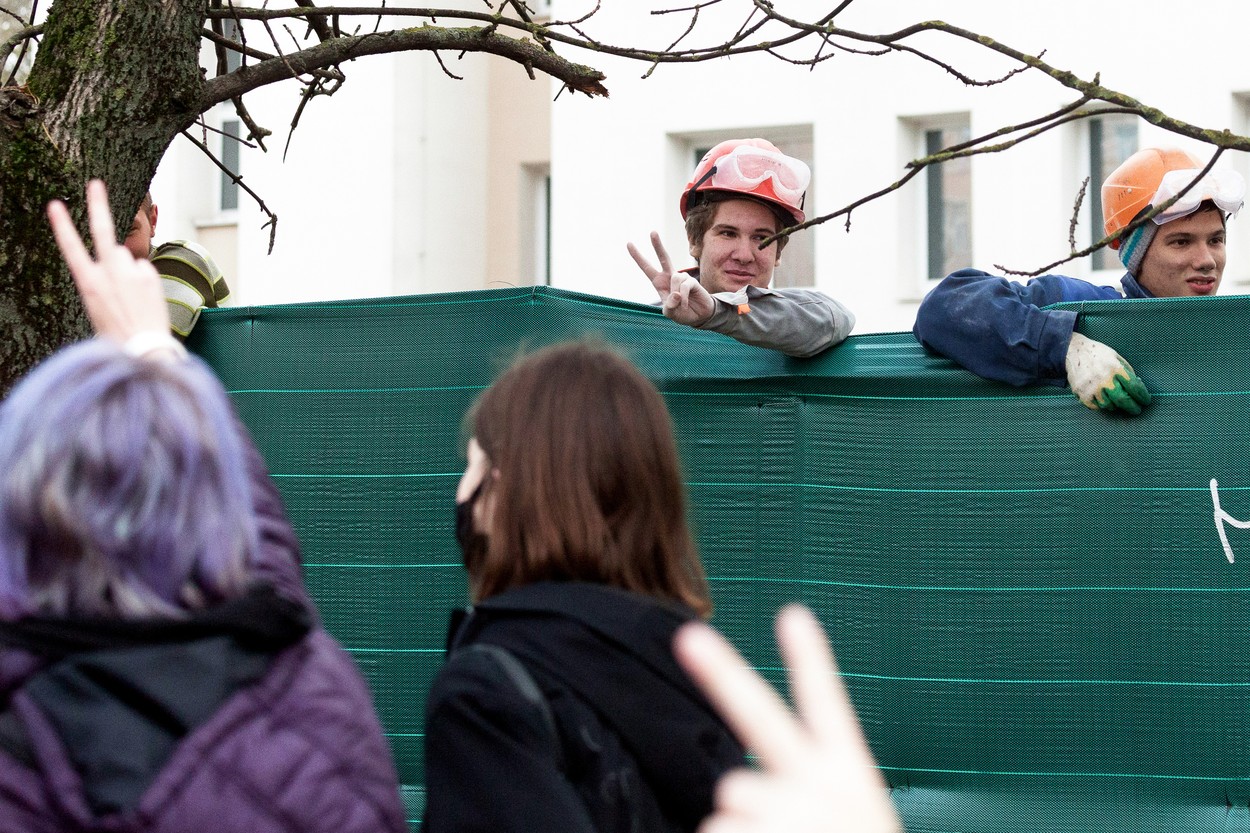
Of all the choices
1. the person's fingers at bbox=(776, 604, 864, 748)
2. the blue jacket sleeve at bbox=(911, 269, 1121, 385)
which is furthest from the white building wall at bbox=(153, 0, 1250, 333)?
the person's fingers at bbox=(776, 604, 864, 748)

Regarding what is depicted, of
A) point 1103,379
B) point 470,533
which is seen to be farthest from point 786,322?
point 470,533

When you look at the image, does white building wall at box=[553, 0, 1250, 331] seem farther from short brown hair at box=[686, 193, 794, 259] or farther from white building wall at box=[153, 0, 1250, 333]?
short brown hair at box=[686, 193, 794, 259]

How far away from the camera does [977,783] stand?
12.6 feet

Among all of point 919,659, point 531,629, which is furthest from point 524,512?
point 919,659

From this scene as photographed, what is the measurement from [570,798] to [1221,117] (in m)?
11.0

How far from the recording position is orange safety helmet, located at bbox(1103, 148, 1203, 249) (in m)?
4.48

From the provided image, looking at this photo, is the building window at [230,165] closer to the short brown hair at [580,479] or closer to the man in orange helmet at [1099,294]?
the man in orange helmet at [1099,294]

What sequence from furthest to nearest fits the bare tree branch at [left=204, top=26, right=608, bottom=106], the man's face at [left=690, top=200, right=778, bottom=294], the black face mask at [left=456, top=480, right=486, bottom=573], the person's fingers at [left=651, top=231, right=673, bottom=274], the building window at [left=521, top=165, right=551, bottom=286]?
1. the building window at [left=521, top=165, right=551, bottom=286]
2. the man's face at [left=690, top=200, right=778, bottom=294]
3. the bare tree branch at [left=204, top=26, right=608, bottom=106]
4. the person's fingers at [left=651, top=231, right=673, bottom=274]
5. the black face mask at [left=456, top=480, right=486, bottom=573]

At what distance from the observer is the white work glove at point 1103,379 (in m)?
3.79

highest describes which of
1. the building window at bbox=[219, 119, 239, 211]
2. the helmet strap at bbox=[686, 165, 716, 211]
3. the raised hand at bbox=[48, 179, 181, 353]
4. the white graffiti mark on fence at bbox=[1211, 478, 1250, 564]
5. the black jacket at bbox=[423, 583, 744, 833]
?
the building window at bbox=[219, 119, 239, 211]

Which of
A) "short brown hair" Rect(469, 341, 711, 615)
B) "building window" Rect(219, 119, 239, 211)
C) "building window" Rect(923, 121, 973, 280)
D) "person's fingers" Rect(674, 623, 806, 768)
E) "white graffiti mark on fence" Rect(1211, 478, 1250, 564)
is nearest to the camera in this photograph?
"person's fingers" Rect(674, 623, 806, 768)

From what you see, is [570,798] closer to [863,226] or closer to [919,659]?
[919,659]

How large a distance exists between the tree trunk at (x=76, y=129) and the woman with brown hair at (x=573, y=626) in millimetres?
1594

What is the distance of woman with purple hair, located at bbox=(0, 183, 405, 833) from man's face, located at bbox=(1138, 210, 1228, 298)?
10.5ft
